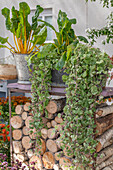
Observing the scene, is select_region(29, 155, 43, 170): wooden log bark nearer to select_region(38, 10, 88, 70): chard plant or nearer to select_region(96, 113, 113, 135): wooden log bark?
select_region(96, 113, 113, 135): wooden log bark

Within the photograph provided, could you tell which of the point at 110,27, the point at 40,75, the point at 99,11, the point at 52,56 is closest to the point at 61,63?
the point at 52,56

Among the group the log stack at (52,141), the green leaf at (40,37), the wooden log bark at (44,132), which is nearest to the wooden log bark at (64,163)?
the log stack at (52,141)

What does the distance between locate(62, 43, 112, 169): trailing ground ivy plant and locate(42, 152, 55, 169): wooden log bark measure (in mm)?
311

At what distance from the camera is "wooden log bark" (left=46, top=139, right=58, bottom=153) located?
183cm

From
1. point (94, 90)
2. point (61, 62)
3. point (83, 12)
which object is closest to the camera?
point (94, 90)

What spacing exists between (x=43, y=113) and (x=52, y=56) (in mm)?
510

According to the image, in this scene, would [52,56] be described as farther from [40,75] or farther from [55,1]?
[55,1]

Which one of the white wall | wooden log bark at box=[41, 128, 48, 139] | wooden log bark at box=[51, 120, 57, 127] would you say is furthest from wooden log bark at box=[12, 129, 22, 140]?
the white wall

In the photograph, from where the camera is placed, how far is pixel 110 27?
107 inches

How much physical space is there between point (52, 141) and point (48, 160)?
0.57 feet

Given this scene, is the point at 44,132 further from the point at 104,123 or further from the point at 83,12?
the point at 83,12

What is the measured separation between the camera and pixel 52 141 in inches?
72.6

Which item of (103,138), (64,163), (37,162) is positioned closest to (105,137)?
(103,138)

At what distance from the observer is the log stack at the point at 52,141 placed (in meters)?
1.80
